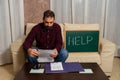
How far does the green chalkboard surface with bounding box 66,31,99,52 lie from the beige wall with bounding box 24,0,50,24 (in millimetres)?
729

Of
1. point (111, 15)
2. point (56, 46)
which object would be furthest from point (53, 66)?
point (111, 15)

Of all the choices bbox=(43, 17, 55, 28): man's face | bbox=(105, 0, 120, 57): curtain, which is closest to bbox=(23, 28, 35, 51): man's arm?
bbox=(43, 17, 55, 28): man's face

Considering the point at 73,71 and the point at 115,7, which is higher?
the point at 115,7

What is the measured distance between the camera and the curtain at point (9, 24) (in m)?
2.96

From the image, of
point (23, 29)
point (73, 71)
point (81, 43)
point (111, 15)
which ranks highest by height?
point (111, 15)

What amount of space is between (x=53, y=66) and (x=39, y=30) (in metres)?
0.63

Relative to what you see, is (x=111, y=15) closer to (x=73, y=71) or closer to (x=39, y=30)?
(x=39, y=30)

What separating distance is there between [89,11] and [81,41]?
0.79 m

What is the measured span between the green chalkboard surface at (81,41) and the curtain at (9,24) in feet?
3.02

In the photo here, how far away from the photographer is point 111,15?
10.9 feet

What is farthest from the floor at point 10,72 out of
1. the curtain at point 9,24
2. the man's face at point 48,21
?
the man's face at point 48,21

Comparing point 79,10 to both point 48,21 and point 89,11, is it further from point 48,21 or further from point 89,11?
point 48,21

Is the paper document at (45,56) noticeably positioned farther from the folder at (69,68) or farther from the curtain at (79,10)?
the curtain at (79,10)

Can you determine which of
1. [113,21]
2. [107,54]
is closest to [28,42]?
[107,54]
